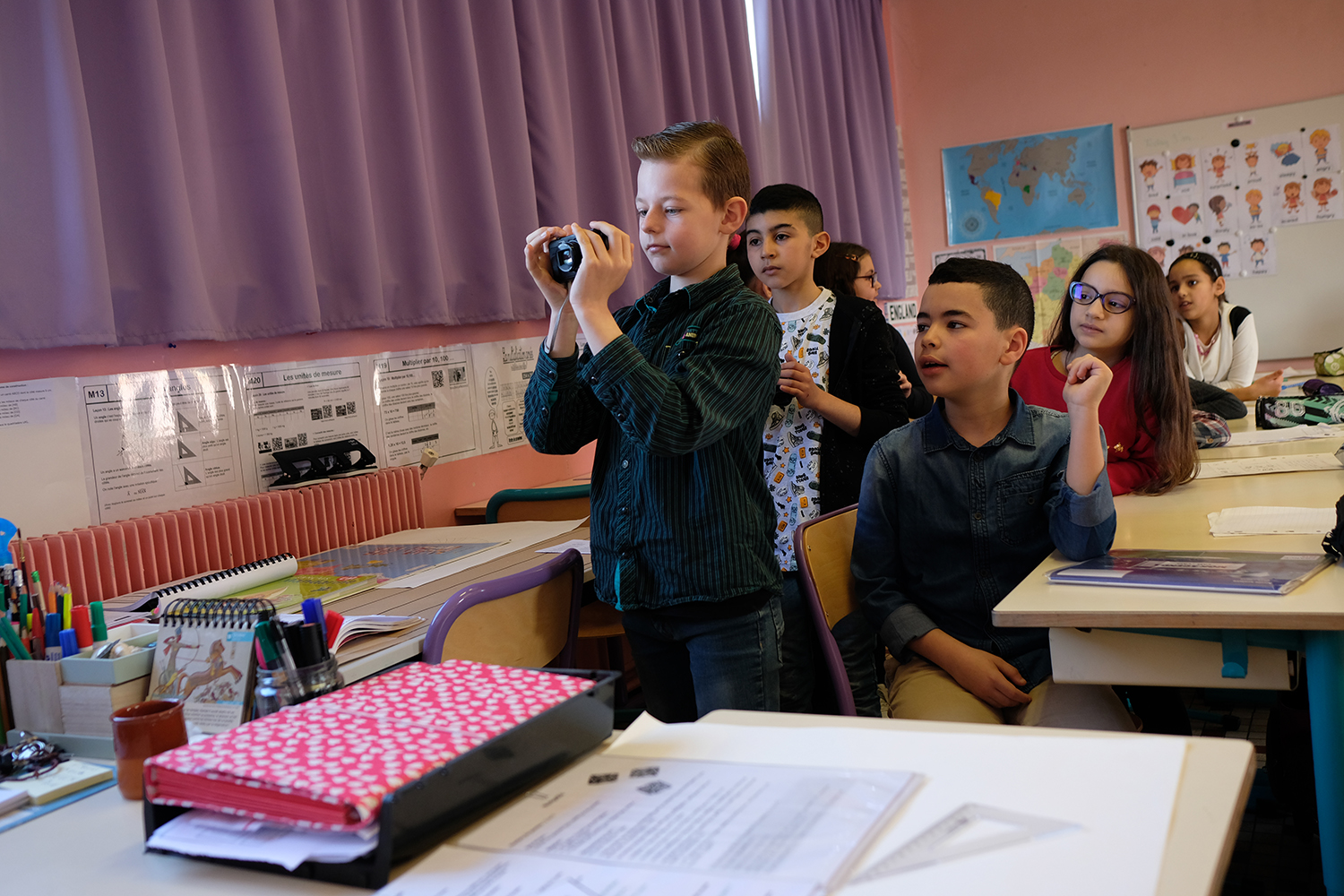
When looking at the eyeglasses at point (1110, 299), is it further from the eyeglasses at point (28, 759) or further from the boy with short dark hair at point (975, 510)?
the eyeglasses at point (28, 759)

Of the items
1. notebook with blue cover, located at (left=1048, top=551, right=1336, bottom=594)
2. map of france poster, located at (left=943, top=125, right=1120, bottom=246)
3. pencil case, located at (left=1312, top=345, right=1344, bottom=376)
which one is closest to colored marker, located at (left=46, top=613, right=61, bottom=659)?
notebook with blue cover, located at (left=1048, top=551, right=1336, bottom=594)

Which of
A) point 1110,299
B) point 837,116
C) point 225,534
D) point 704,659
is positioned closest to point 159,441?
point 225,534

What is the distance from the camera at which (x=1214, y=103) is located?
17.2 ft

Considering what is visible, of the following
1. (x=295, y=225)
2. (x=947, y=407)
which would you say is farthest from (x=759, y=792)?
(x=295, y=225)

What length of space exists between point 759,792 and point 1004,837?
17 cm

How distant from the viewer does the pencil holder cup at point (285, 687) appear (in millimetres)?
911

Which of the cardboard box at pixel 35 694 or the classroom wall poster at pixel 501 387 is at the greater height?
the classroom wall poster at pixel 501 387

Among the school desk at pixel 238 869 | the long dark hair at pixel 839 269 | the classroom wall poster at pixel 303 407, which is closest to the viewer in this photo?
the school desk at pixel 238 869

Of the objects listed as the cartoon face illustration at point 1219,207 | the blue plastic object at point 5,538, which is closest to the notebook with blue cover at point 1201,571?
the blue plastic object at point 5,538

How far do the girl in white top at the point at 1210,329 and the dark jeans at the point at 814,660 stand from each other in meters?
2.56

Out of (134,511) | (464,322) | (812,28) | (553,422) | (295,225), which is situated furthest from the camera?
(812,28)

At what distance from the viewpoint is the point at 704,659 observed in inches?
58.4

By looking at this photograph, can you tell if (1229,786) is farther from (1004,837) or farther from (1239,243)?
(1239,243)

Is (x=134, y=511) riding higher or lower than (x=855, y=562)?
higher
